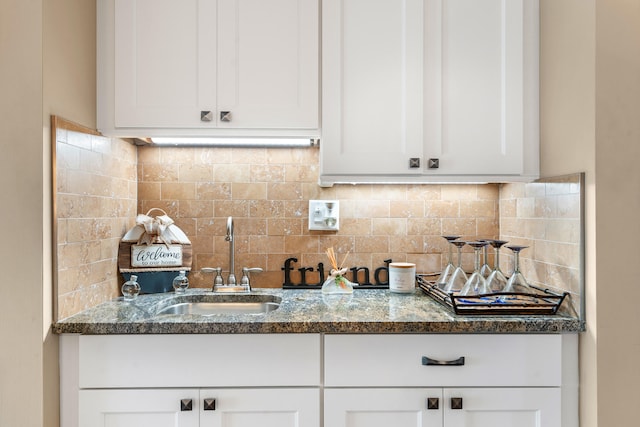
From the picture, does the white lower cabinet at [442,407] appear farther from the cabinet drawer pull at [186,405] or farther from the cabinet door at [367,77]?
the cabinet door at [367,77]

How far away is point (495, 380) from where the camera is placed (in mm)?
1457

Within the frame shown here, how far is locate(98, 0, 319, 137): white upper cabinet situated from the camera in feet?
5.54

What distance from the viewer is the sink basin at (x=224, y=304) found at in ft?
6.31

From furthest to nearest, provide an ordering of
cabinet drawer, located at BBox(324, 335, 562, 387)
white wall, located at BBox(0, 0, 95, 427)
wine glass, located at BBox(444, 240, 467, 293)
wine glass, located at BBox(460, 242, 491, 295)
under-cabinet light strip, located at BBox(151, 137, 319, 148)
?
under-cabinet light strip, located at BBox(151, 137, 319, 148)
wine glass, located at BBox(444, 240, 467, 293)
wine glass, located at BBox(460, 242, 491, 295)
cabinet drawer, located at BBox(324, 335, 562, 387)
white wall, located at BBox(0, 0, 95, 427)

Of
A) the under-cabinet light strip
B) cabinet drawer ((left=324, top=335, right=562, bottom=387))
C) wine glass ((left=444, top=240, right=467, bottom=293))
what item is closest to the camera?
cabinet drawer ((left=324, top=335, right=562, bottom=387))

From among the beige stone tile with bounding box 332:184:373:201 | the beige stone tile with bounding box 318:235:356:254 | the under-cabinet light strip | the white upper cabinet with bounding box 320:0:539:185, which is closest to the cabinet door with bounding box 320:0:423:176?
the white upper cabinet with bounding box 320:0:539:185

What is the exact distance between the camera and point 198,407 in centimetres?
143

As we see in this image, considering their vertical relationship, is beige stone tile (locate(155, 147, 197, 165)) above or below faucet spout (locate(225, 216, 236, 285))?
above

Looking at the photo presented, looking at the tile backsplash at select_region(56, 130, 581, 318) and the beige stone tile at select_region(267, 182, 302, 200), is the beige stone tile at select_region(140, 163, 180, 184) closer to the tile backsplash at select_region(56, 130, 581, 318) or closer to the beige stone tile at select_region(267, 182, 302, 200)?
the tile backsplash at select_region(56, 130, 581, 318)

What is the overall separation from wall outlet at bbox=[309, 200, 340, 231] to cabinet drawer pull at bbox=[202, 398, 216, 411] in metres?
0.91

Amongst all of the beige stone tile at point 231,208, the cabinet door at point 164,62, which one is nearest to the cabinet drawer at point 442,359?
the beige stone tile at point 231,208
